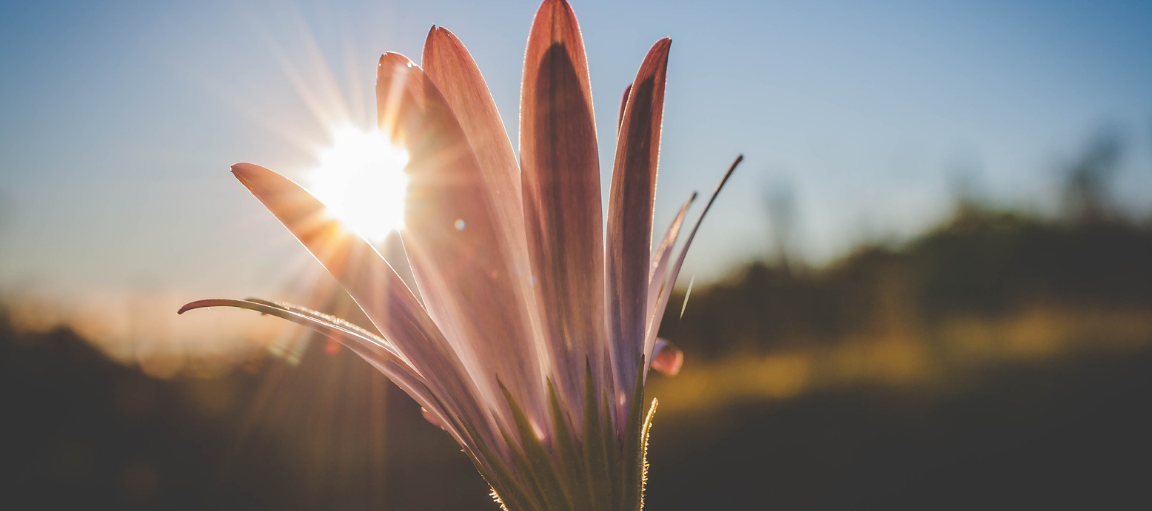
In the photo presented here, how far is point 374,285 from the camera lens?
0.35 m

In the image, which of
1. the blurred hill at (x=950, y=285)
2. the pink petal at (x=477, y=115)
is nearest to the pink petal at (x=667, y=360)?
the pink petal at (x=477, y=115)

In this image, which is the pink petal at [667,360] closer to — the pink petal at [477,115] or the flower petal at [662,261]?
the flower petal at [662,261]

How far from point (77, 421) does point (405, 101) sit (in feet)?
9.86

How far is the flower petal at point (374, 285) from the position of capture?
329 mm

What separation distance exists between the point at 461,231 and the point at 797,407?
509 cm

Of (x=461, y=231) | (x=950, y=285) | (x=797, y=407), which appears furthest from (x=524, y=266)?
(x=950, y=285)

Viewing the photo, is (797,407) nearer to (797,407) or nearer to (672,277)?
(797,407)

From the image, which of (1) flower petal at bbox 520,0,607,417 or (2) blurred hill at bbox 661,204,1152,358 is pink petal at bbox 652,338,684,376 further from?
(2) blurred hill at bbox 661,204,1152,358

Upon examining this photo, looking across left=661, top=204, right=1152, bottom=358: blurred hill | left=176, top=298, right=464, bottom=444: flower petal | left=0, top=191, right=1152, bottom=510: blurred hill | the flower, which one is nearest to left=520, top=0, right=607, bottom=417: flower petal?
the flower

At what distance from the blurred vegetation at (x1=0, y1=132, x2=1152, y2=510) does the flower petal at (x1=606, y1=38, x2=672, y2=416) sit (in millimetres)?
397

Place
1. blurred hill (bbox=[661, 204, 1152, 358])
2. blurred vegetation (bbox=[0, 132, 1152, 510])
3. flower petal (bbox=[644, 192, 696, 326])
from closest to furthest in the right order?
flower petal (bbox=[644, 192, 696, 326])
blurred vegetation (bbox=[0, 132, 1152, 510])
blurred hill (bbox=[661, 204, 1152, 358])

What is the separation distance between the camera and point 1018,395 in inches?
190

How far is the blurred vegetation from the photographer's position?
7.89 feet

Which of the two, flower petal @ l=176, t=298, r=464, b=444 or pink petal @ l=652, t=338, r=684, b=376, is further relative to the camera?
pink petal @ l=652, t=338, r=684, b=376
